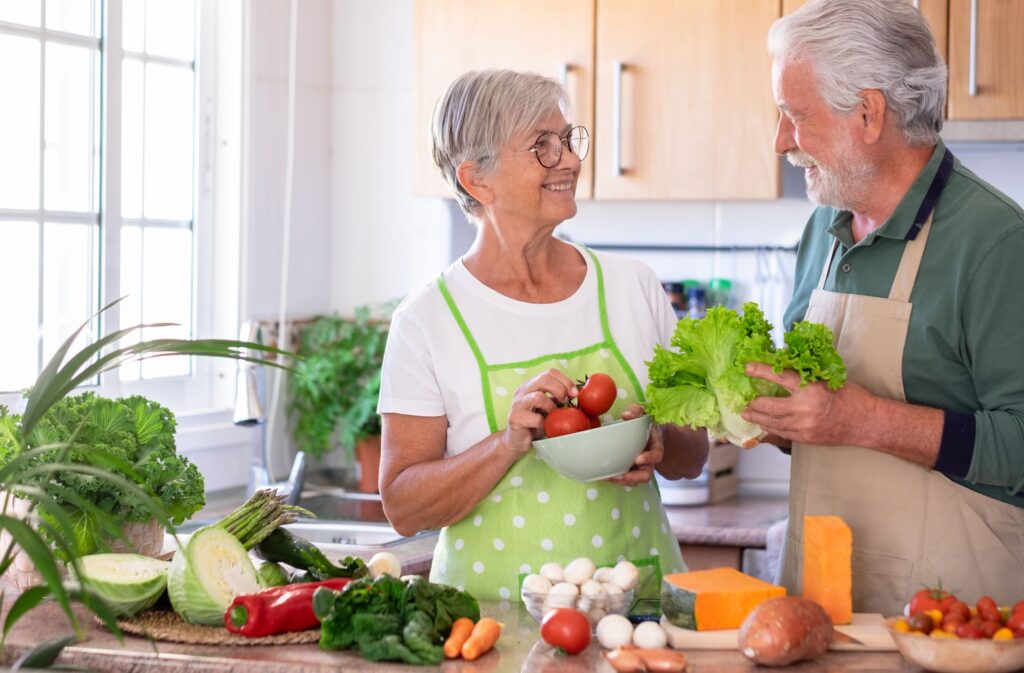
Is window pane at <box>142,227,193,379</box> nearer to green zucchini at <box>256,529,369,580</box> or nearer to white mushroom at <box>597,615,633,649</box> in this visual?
green zucchini at <box>256,529,369,580</box>

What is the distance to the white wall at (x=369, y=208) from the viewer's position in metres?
3.72

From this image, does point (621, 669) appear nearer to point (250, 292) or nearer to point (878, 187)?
point (878, 187)

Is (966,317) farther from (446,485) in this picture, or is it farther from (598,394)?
(446,485)

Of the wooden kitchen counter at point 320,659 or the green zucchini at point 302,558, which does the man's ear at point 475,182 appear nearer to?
the green zucchini at point 302,558

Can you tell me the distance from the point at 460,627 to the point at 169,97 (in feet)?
7.59

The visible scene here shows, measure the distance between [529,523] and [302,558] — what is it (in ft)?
1.18

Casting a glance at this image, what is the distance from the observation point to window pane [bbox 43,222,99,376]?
3115 millimetres

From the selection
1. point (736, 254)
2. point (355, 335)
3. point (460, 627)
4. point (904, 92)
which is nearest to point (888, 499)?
point (904, 92)

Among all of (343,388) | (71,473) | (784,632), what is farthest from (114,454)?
(343,388)

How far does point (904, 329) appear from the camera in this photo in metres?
1.91

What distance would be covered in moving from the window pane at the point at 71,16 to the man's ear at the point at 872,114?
2.04 meters

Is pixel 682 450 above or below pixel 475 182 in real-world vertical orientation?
below

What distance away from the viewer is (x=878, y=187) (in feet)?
6.46

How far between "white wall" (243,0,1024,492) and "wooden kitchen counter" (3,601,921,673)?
2070 millimetres
